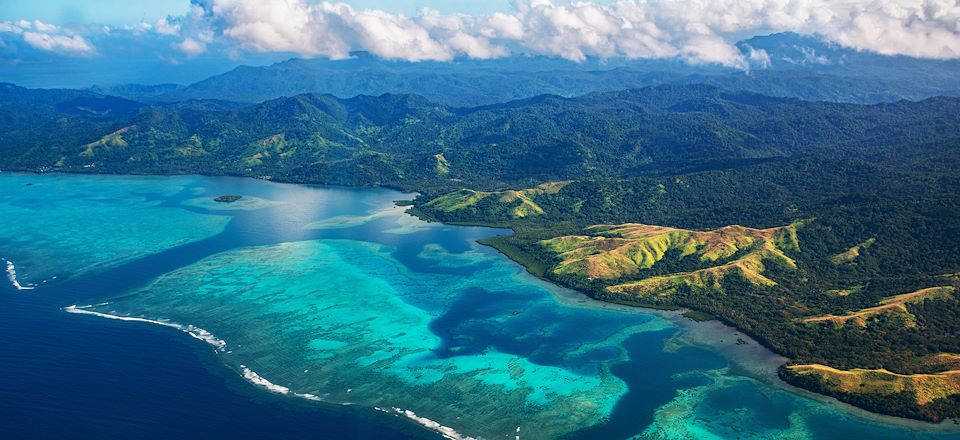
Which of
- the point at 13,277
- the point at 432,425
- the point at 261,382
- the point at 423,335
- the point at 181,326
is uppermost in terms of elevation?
the point at 13,277

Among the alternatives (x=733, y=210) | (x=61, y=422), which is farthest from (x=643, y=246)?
(x=61, y=422)

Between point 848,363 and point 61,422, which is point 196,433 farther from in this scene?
point 848,363

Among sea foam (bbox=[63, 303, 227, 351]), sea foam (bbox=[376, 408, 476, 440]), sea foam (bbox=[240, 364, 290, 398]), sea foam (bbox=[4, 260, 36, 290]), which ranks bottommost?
sea foam (bbox=[376, 408, 476, 440])

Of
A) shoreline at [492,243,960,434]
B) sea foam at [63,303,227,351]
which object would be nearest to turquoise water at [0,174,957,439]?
sea foam at [63,303,227,351]

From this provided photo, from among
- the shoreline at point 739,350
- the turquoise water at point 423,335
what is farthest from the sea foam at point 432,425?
the shoreline at point 739,350

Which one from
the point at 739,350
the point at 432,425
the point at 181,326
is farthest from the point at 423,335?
the point at 739,350

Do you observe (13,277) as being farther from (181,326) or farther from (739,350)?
(739,350)

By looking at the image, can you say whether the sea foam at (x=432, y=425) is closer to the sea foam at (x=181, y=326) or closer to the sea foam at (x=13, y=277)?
the sea foam at (x=181, y=326)

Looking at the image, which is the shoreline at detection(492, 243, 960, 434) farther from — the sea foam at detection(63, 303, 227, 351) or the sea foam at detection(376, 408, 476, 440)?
the sea foam at detection(63, 303, 227, 351)
